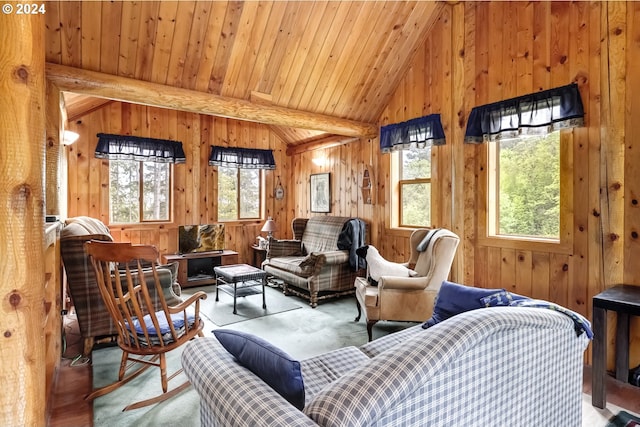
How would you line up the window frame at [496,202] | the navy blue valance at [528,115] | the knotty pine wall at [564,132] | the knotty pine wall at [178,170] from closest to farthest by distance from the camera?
the knotty pine wall at [564,132]
the navy blue valance at [528,115]
the window frame at [496,202]
the knotty pine wall at [178,170]

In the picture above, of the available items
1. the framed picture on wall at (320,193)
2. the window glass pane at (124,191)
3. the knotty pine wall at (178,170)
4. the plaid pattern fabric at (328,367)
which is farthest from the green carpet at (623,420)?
the window glass pane at (124,191)

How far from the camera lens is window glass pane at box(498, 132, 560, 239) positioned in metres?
3.13

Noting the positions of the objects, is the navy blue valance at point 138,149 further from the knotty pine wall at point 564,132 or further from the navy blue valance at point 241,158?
the knotty pine wall at point 564,132

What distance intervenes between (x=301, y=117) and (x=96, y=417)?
3.71m

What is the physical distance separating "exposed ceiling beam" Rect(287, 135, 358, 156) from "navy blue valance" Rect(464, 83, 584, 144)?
2.19m

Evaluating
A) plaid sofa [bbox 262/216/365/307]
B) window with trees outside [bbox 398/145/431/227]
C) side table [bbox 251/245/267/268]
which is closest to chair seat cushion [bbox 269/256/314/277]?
plaid sofa [bbox 262/216/365/307]

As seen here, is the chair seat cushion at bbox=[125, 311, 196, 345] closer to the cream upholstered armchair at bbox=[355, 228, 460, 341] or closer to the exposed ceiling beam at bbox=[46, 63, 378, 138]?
the cream upholstered armchair at bbox=[355, 228, 460, 341]

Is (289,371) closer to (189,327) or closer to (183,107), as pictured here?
(189,327)

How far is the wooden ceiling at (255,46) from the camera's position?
3.04m

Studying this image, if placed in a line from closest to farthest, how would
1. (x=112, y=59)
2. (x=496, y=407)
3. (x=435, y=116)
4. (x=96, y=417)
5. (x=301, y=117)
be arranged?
(x=496, y=407)
(x=96, y=417)
(x=112, y=59)
(x=435, y=116)
(x=301, y=117)

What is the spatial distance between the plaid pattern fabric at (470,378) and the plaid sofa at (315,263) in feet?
10.1

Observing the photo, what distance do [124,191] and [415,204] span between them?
461 cm

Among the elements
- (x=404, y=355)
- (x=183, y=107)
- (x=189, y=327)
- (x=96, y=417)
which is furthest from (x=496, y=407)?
(x=183, y=107)

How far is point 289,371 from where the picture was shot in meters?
1.07
